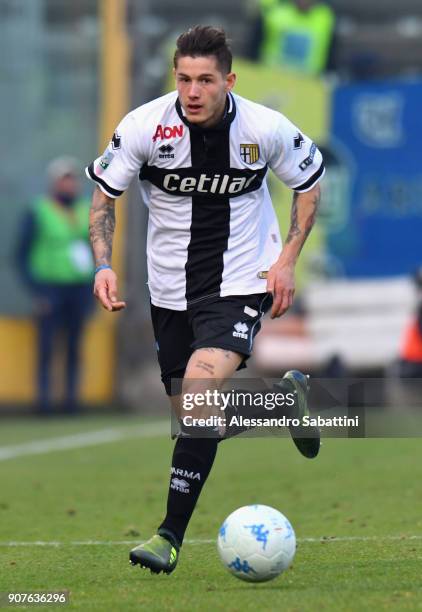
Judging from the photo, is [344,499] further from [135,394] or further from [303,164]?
[135,394]

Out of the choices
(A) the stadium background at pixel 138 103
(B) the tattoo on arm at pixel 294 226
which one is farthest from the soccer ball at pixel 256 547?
(A) the stadium background at pixel 138 103

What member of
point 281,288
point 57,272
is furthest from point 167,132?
point 57,272

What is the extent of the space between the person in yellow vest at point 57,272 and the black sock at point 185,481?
936cm

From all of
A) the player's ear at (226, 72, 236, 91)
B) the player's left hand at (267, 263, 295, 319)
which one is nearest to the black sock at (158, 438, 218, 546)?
the player's left hand at (267, 263, 295, 319)

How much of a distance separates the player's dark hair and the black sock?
1541mm

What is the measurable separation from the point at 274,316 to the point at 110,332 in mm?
10312

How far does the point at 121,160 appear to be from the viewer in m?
6.56

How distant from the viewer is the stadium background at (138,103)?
1639cm

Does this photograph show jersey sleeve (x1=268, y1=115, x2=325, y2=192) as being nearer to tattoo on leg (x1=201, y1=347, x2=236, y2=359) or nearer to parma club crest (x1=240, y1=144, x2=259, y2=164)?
parma club crest (x1=240, y1=144, x2=259, y2=164)

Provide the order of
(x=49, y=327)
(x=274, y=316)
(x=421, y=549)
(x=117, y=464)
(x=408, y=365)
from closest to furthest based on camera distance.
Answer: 1. (x=274, y=316)
2. (x=421, y=549)
3. (x=117, y=464)
4. (x=408, y=365)
5. (x=49, y=327)

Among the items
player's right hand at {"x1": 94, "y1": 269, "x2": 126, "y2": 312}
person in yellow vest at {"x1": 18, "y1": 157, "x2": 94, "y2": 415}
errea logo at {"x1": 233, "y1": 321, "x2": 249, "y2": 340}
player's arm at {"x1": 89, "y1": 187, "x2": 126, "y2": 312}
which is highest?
player's arm at {"x1": 89, "y1": 187, "x2": 126, "y2": 312}

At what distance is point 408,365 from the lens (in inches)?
558

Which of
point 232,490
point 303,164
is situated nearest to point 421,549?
point 303,164

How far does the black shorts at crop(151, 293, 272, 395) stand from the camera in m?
6.46
